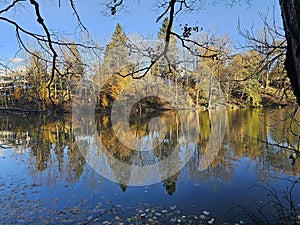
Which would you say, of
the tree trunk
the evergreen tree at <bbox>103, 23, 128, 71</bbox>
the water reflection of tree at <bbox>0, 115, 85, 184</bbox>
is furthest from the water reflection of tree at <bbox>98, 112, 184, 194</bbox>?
the tree trunk

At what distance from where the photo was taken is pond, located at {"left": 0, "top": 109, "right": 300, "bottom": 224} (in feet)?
10.4

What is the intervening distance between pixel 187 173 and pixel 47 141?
17.8 ft

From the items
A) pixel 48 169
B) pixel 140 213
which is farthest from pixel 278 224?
pixel 48 169

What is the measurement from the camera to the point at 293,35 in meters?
0.88

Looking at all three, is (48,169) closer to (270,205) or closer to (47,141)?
(47,141)

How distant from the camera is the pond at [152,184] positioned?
3168 mm

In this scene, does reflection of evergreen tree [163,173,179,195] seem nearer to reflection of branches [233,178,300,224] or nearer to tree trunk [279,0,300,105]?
reflection of branches [233,178,300,224]

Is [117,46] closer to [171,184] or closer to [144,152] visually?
[171,184]

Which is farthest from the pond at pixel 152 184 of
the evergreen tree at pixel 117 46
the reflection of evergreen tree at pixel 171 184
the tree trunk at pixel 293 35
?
the tree trunk at pixel 293 35

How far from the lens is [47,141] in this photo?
8422 mm

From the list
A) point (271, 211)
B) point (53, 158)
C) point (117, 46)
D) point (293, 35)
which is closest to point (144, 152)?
point (53, 158)

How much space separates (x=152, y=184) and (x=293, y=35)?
3.90 metres

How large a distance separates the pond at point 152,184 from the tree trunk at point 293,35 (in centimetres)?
119

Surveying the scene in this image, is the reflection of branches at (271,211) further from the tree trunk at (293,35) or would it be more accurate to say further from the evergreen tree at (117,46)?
the evergreen tree at (117,46)
